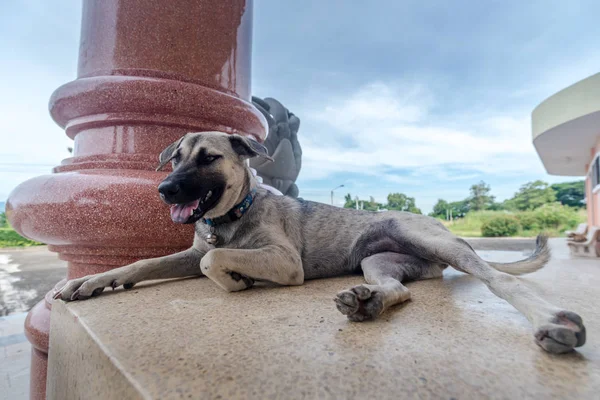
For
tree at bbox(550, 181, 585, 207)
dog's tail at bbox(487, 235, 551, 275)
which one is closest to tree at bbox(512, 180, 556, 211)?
tree at bbox(550, 181, 585, 207)

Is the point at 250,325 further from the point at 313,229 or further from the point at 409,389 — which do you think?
the point at 313,229

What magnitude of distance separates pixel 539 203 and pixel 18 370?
32.8 meters

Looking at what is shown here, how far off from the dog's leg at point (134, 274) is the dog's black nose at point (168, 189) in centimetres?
49

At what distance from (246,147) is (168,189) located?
623mm

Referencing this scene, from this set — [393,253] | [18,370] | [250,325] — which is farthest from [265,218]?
[18,370]

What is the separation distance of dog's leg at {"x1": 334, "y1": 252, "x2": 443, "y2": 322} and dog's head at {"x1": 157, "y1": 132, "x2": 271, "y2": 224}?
921mm

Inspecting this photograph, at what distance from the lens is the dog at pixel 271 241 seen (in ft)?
5.41

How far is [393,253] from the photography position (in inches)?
81.2

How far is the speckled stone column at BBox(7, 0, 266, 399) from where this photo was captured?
6.94 ft

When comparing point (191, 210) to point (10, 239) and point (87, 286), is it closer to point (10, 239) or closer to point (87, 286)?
point (87, 286)

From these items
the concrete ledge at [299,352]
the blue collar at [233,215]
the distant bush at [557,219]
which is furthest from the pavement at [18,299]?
the distant bush at [557,219]

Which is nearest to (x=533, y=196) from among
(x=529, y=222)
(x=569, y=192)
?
(x=569, y=192)

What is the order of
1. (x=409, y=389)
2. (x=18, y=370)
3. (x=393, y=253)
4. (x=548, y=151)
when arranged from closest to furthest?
(x=409, y=389) < (x=393, y=253) < (x=18, y=370) < (x=548, y=151)

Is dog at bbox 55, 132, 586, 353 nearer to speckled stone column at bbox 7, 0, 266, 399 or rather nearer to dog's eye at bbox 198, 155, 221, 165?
dog's eye at bbox 198, 155, 221, 165
